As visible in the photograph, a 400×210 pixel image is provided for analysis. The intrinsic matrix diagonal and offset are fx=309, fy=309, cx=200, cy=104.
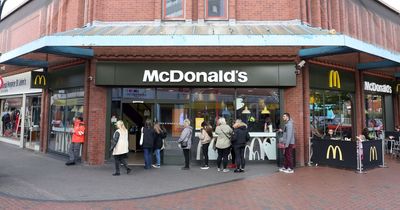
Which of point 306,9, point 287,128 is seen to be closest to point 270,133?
point 287,128

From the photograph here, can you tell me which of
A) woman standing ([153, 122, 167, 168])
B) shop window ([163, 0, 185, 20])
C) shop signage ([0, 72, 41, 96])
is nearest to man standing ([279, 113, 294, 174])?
woman standing ([153, 122, 167, 168])

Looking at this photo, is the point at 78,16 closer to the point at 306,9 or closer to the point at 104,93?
the point at 104,93

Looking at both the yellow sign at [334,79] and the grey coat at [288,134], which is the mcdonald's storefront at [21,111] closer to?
the grey coat at [288,134]

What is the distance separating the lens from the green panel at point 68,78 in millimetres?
11312

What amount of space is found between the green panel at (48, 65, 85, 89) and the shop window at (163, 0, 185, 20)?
3.62m

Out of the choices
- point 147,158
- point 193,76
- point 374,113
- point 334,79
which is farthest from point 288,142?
point 374,113

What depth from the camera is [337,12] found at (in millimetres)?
12711

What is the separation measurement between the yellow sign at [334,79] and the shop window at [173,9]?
239 inches

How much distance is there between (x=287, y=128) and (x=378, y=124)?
875 centimetres

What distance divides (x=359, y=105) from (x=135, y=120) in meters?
9.52

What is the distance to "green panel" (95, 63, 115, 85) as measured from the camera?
34.6 ft

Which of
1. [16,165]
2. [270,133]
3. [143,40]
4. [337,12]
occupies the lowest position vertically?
[16,165]

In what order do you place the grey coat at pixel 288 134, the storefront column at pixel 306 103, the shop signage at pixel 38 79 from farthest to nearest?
the shop signage at pixel 38 79
the storefront column at pixel 306 103
the grey coat at pixel 288 134

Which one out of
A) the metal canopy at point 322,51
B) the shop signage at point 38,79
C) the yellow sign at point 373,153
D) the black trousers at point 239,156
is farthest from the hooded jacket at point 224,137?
the shop signage at point 38,79
